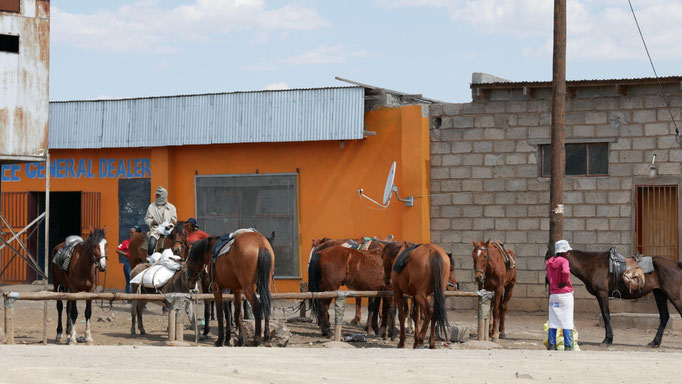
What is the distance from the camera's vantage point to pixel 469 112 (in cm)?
2172

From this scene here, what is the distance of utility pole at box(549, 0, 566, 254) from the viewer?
17.2 meters

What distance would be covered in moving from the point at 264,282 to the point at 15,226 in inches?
525

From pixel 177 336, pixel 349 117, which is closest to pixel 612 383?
pixel 177 336

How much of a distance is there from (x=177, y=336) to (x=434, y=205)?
813 cm

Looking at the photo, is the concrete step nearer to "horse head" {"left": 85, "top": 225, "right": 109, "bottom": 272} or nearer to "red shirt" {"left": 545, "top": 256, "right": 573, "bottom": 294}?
"red shirt" {"left": 545, "top": 256, "right": 573, "bottom": 294}

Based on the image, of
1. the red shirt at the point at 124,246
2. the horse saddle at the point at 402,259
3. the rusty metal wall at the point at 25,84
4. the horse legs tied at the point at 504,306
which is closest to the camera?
the horse saddle at the point at 402,259

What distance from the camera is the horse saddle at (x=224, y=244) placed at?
15.4 metres

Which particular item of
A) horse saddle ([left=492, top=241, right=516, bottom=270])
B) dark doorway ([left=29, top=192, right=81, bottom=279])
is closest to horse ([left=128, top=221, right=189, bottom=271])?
horse saddle ([left=492, top=241, right=516, bottom=270])

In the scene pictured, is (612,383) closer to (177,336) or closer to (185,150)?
(177,336)

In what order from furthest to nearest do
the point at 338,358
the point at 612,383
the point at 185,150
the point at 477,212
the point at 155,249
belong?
the point at 185,150 → the point at 477,212 → the point at 155,249 → the point at 338,358 → the point at 612,383

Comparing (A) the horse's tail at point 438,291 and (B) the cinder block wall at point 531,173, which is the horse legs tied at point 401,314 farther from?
(B) the cinder block wall at point 531,173

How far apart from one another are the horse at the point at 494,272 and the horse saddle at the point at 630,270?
1.65 m

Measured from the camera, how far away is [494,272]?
17.0 m

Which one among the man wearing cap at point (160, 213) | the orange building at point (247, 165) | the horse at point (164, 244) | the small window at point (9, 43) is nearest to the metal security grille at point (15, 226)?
the orange building at point (247, 165)
